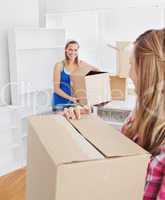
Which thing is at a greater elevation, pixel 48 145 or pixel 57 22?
pixel 57 22

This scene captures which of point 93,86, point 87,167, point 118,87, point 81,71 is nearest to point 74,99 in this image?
point 81,71

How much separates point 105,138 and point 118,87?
210cm

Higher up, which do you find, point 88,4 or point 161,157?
point 88,4

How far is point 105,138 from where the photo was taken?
829 millimetres

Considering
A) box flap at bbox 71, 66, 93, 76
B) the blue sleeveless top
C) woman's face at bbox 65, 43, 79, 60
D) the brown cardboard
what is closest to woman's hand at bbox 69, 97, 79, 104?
the blue sleeveless top

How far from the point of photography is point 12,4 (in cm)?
306

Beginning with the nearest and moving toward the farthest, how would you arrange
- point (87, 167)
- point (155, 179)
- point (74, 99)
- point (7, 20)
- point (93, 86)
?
point (87, 167) < point (155, 179) < point (93, 86) < point (74, 99) < point (7, 20)

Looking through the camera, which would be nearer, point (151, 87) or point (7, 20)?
point (151, 87)

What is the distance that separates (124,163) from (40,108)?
2.72 m

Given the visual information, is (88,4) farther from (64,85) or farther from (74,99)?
(74,99)

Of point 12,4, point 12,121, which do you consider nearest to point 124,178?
point 12,121

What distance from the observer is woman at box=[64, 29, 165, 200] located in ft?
2.53

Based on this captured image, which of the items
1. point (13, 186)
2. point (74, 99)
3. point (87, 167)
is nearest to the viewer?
point (87, 167)

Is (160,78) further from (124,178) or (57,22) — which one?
(57,22)
